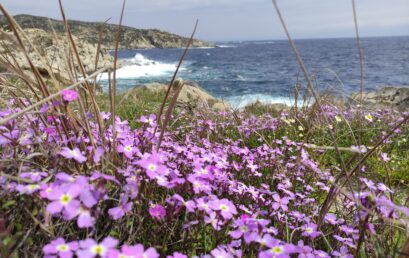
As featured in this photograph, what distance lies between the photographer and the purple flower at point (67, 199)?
119 centimetres

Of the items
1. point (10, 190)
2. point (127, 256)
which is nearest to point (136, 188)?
point (127, 256)

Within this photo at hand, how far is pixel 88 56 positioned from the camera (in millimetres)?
25312

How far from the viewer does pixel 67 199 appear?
4.00ft

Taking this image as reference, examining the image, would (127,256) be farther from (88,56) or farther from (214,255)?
(88,56)

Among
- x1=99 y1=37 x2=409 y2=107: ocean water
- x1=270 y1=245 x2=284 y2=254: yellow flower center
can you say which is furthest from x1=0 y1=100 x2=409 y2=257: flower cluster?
x1=99 y1=37 x2=409 y2=107: ocean water

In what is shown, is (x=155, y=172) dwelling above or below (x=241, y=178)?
above

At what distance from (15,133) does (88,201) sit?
90 centimetres

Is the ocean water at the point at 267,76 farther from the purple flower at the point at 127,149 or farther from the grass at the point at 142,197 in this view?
the purple flower at the point at 127,149

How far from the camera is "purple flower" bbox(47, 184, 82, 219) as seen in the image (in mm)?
1190

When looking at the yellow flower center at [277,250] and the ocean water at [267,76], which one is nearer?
the yellow flower center at [277,250]

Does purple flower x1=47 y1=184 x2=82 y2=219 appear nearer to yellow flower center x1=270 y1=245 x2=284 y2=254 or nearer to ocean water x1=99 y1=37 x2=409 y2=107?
yellow flower center x1=270 y1=245 x2=284 y2=254

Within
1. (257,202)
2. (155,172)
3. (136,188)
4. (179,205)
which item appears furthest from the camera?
(257,202)

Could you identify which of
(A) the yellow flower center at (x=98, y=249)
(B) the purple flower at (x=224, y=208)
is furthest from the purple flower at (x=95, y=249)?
(B) the purple flower at (x=224, y=208)

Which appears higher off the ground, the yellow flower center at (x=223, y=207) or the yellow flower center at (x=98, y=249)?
the yellow flower center at (x=98, y=249)
